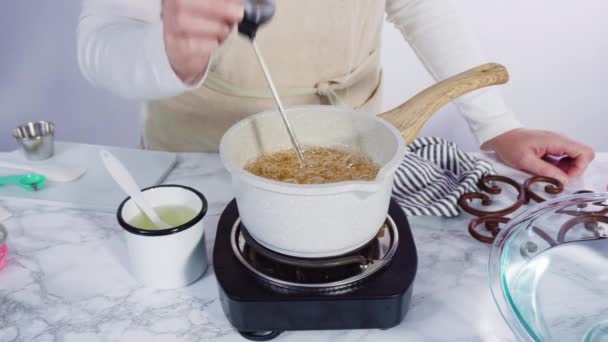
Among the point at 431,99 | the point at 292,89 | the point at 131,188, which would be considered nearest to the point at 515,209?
the point at 431,99

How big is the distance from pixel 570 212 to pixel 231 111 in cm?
67

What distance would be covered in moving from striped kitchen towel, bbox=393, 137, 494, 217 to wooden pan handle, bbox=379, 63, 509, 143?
→ 0.50 ft

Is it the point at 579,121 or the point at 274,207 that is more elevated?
the point at 274,207

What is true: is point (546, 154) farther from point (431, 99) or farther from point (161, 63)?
point (161, 63)

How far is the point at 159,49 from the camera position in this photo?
2.67 ft

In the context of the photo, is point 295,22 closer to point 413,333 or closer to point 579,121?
point 413,333

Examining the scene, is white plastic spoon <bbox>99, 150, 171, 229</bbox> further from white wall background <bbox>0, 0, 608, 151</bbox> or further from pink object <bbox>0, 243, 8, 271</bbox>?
white wall background <bbox>0, 0, 608, 151</bbox>

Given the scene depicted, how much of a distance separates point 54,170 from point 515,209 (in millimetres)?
824

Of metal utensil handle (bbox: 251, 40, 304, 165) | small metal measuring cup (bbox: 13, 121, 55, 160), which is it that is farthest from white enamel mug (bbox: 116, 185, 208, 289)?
small metal measuring cup (bbox: 13, 121, 55, 160)

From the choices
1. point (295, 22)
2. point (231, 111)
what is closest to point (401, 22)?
point (295, 22)

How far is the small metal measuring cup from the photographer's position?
1068 mm

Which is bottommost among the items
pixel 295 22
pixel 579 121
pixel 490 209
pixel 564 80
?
pixel 579 121

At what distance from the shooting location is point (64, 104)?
2.30m

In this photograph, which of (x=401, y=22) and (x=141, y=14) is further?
(x=401, y=22)
